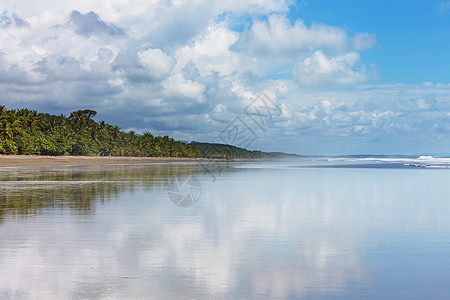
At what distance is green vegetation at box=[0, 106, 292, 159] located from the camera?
91.2m

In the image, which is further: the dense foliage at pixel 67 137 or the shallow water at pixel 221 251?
the dense foliage at pixel 67 137

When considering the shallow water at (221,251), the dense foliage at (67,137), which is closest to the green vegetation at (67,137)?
the dense foliage at (67,137)

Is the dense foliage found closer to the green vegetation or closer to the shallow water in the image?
the green vegetation

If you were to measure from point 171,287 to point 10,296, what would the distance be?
2424 millimetres

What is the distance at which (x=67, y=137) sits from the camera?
391 ft

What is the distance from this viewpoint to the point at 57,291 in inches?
273

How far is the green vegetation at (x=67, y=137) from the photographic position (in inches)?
3593

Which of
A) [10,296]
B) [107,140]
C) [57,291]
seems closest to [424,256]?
[57,291]

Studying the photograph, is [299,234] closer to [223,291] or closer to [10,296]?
[223,291]

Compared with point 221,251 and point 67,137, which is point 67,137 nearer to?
point 67,137

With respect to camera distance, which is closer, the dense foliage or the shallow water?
the shallow water

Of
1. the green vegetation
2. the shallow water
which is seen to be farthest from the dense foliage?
the shallow water

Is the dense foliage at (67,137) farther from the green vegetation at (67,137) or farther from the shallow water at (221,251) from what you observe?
the shallow water at (221,251)

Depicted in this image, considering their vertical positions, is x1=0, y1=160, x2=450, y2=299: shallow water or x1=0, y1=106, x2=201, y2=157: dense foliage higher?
x1=0, y1=106, x2=201, y2=157: dense foliage
